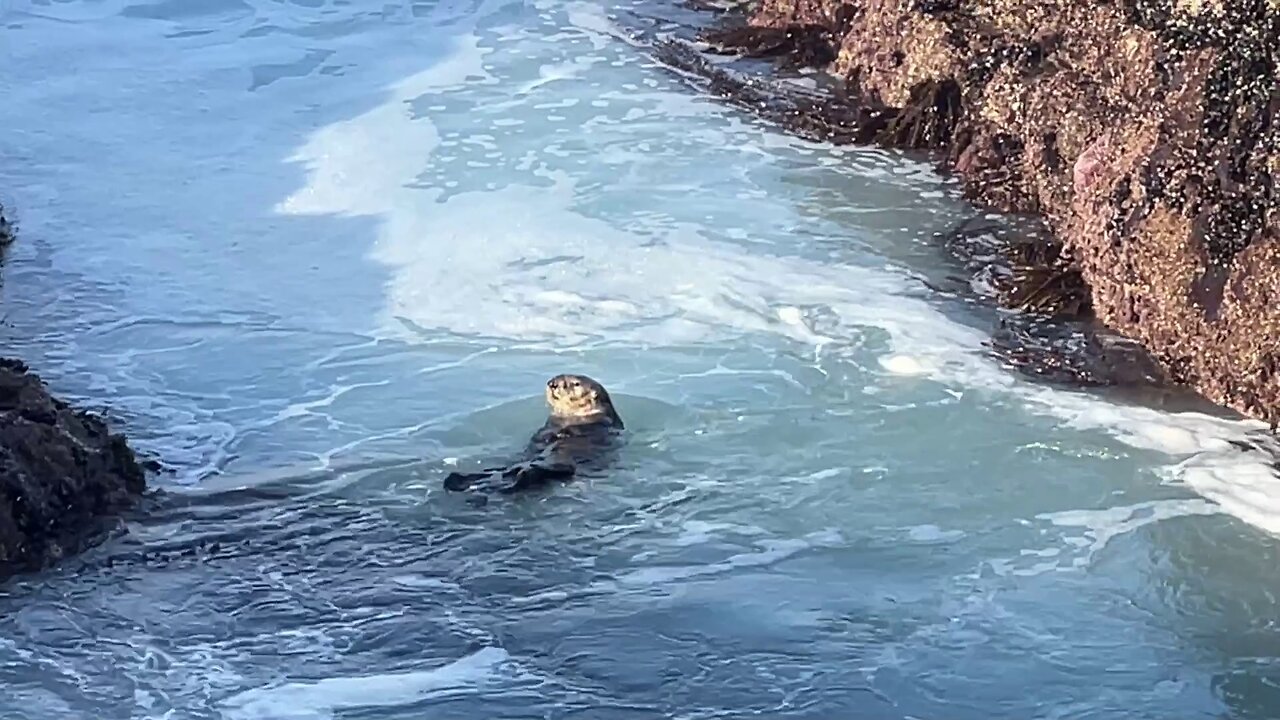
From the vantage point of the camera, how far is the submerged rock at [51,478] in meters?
8.59

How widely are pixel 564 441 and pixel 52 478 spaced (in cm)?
274

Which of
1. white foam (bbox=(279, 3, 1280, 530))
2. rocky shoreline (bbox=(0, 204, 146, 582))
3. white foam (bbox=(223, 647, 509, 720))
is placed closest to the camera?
white foam (bbox=(223, 647, 509, 720))

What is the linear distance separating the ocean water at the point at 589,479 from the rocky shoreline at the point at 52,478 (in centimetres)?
18

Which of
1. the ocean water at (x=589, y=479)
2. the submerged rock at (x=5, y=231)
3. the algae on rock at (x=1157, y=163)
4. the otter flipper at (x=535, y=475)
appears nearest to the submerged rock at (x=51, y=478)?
the ocean water at (x=589, y=479)

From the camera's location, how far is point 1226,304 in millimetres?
10656

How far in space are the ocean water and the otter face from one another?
0.36 metres

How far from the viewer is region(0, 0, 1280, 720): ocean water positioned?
7664 millimetres

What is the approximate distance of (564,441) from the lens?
32.4 ft

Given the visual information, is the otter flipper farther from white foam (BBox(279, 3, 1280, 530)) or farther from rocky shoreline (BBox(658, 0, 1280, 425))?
rocky shoreline (BBox(658, 0, 1280, 425))

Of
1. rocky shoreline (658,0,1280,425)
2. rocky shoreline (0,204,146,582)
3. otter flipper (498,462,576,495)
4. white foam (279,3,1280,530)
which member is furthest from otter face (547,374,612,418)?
rocky shoreline (658,0,1280,425)

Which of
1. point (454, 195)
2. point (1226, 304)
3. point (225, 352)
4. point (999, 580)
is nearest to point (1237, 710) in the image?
point (999, 580)

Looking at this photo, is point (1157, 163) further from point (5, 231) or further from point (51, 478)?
point (5, 231)

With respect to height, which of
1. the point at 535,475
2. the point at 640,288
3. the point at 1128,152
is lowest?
the point at 535,475

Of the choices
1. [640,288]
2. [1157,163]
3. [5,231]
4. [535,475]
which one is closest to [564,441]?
[535,475]
